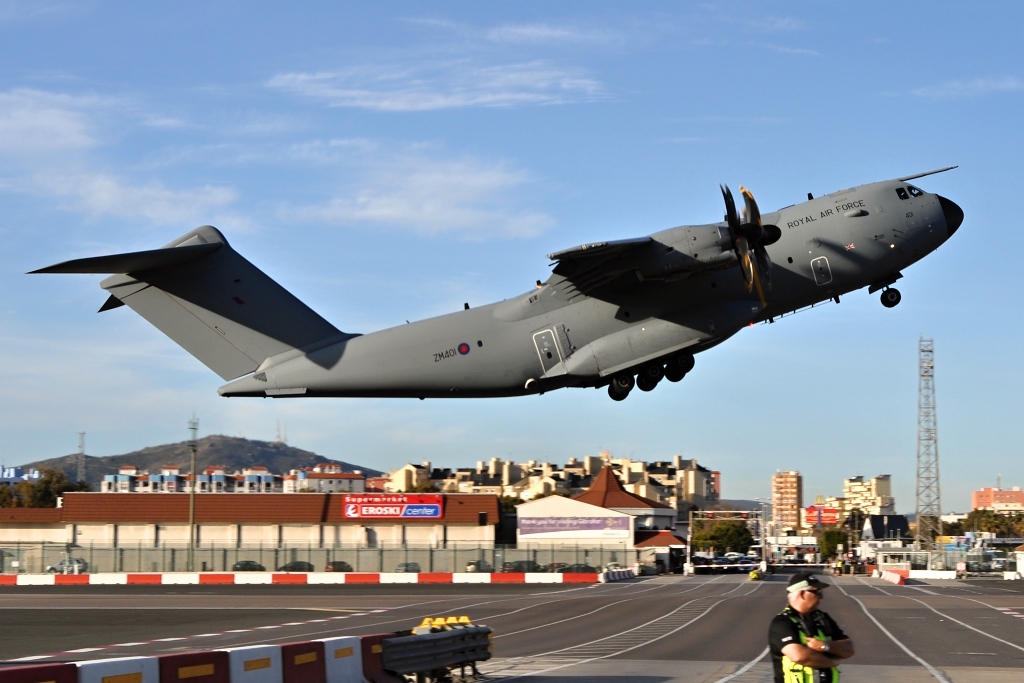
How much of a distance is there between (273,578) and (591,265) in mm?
38352

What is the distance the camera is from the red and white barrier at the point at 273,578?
59.6 meters

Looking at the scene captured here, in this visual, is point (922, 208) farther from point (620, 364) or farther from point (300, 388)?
point (300, 388)

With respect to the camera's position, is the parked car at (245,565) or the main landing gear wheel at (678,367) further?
the parked car at (245,565)

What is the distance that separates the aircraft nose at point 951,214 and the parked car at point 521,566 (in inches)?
1436

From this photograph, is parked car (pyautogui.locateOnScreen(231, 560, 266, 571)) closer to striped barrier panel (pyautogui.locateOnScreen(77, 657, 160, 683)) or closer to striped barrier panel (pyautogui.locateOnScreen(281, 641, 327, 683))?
striped barrier panel (pyautogui.locateOnScreen(281, 641, 327, 683))

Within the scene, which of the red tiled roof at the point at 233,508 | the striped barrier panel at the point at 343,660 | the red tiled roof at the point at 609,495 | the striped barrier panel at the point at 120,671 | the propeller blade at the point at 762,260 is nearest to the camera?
the striped barrier panel at the point at 120,671

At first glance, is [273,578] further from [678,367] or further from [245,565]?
[678,367]

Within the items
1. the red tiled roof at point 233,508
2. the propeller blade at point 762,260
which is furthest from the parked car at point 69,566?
the propeller blade at point 762,260

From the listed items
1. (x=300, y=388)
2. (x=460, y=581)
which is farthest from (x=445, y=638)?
(x=460, y=581)

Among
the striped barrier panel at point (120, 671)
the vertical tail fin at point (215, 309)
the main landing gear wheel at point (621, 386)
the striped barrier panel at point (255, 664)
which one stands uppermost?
the vertical tail fin at point (215, 309)

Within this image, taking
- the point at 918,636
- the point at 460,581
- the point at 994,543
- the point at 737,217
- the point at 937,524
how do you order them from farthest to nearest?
the point at 994,543 → the point at 937,524 → the point at 460,581 → the point at 918,636 → the point at 737,217

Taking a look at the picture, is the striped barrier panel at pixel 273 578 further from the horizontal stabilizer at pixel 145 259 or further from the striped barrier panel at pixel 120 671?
the striped barrier panel at pixel 120 671

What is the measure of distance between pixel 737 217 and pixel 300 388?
11.3 meters

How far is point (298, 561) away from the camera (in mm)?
63094
